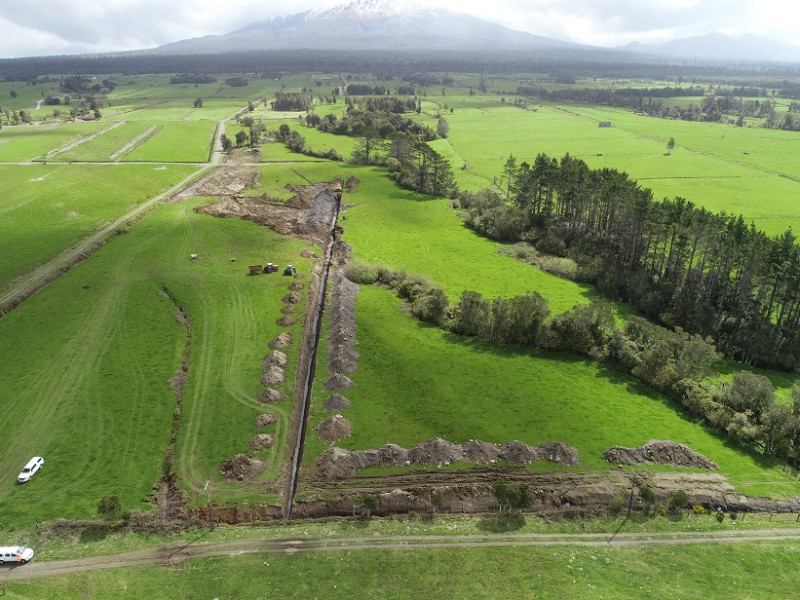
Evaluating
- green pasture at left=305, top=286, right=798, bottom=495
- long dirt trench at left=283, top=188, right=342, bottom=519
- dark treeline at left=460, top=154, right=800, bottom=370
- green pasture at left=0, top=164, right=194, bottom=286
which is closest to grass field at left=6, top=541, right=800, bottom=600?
long dirt trench at left=283, top=188, right=342, bottom=519

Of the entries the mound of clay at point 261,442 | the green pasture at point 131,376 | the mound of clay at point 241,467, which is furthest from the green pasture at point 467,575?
the mound of clay at point 261,442

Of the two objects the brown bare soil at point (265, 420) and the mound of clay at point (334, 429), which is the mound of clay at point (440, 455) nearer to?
the mound of clay at point (334, 429)

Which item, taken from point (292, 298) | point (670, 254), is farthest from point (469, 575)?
point (670, 254)

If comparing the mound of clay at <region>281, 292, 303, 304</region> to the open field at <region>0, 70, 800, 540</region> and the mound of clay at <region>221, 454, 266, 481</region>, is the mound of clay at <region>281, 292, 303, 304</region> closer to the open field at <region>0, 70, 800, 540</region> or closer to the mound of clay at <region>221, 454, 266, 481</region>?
the open field at <region>0, 70, 800, 540</region>

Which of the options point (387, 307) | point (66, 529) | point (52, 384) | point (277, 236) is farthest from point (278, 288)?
point (66, 529)

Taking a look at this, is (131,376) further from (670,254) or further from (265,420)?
(670,254)
